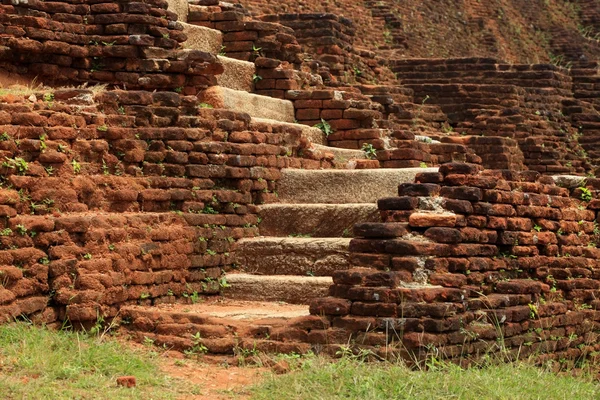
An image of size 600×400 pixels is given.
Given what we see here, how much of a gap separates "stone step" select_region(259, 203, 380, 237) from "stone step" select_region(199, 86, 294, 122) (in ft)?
3.23

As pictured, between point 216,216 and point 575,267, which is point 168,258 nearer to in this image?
point 216,216

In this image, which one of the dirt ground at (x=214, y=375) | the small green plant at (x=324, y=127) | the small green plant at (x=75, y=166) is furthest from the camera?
the small green plant at (x=324, y=127)

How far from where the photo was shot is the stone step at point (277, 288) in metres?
8.53

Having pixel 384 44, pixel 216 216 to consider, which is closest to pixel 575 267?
pixel 216 216

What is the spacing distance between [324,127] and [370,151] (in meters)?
0.48

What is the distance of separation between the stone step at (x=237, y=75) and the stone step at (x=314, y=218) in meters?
2.21

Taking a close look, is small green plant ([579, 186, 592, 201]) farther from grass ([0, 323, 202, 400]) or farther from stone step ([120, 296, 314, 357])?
grass ([0, 323, 202, 400])

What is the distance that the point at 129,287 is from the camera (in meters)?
8.17

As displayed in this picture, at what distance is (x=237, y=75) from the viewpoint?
38.3 ft

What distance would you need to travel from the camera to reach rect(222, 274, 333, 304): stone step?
8.53 meters

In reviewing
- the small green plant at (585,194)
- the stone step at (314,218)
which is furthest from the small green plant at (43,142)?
the small green plant at (585,194)

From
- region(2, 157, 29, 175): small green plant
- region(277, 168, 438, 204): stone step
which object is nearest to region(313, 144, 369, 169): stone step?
region(277, 168, 438, 204): stone step

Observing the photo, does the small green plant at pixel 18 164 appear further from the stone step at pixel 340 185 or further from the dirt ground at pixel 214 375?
the stone step at pixel 340 185

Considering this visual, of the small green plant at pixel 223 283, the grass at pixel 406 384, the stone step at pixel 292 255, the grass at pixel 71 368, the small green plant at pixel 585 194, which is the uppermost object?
the small green plant at pixel 585 194
